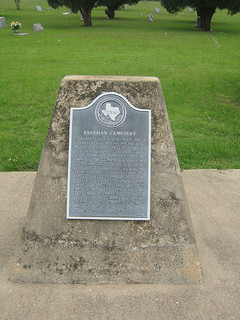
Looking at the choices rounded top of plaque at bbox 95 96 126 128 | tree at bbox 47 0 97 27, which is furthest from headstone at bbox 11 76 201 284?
tree at bbox 47 0 97 27

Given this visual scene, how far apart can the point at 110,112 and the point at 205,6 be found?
22.2 m

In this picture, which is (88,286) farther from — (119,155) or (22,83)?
(22,83)

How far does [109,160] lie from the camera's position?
10.3 ft

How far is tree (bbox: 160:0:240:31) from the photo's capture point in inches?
838

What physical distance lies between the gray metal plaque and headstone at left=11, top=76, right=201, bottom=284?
17 mm

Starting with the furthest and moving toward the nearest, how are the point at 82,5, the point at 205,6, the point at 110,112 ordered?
the point at 82,5, the point at 205,6, the point at 110,112

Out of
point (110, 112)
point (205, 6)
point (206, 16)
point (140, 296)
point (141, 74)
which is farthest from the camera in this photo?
point (206, 16)

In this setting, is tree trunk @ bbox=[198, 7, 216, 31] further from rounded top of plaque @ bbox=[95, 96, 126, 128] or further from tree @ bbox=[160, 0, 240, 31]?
rounded top of plaque @ bbox=[95, 96, 126, 128]

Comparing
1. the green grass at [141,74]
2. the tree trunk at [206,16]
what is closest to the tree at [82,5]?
the green grass at [141,74]

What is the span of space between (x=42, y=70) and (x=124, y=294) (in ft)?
30.9

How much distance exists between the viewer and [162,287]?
3.04 metres

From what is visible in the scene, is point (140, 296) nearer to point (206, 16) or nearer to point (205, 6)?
point (205, 6)

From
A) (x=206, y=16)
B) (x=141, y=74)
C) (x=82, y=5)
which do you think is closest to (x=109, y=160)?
(x=141, y=74)

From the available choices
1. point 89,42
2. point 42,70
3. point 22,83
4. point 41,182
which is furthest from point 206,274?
point 89,42
